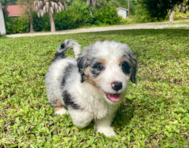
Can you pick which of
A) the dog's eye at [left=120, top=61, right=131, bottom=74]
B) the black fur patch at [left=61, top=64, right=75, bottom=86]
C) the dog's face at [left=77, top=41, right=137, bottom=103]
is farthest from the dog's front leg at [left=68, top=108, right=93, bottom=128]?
the dog's eye at [left=120, top=61, right=131, bottom=74]

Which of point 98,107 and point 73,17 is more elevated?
point 73,17

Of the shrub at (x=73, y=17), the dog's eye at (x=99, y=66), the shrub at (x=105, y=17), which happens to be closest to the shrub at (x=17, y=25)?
the shrub at (x=73, y=17)

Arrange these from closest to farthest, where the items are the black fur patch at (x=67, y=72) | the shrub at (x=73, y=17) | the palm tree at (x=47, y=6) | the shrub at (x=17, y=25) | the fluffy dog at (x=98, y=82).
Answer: the fluffy dog at (x=98, y=82), the black fur patch at (x=67, y=72), the palm tree at (x=47, y=6), the shrub at (x=17, y=25), the shrub at (x=73, y=17)

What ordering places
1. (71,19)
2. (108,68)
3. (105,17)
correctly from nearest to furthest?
(108,68) < (71,19) < (105,17)

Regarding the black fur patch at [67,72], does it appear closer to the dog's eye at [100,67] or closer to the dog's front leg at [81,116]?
the dog's front leg at [81,116]

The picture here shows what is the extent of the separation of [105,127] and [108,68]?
126cm

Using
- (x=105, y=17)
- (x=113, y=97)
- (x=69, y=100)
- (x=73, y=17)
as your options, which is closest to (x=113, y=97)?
(x=113, y=97)

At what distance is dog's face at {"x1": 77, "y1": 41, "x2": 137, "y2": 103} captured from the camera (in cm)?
244

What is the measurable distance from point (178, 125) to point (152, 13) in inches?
491

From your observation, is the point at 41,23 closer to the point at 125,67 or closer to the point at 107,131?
the point at 107,131

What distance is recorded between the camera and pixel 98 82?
8.45 ft

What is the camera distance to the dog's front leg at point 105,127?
3249 millimetres

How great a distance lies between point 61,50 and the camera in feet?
13.9

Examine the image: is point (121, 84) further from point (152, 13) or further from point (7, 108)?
point (152, 13)
